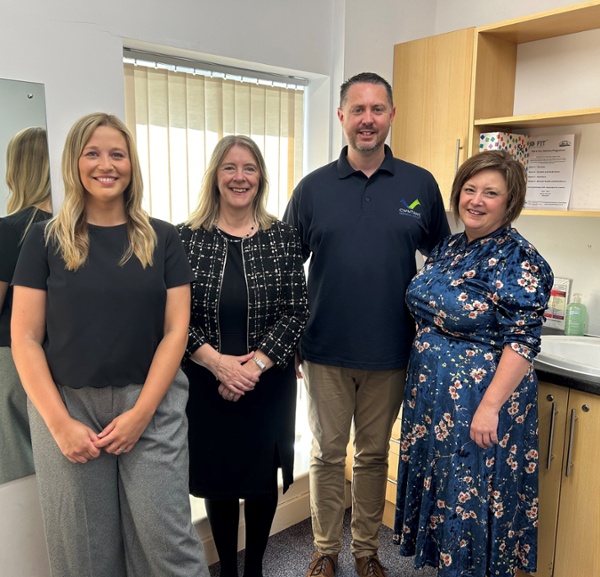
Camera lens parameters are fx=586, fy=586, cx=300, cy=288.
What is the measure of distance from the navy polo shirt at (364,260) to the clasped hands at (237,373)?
0.32 m

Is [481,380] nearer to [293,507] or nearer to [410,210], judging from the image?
[410,210]

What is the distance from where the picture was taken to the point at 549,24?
2170 mm

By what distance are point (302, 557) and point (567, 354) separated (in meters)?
1.28

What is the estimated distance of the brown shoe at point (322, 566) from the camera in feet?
6.88

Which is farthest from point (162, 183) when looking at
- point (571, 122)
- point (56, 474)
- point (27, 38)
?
point (571, 122)

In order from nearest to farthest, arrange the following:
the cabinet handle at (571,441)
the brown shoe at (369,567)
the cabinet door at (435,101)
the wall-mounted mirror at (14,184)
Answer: the wall-mounted mirror at (14,184) → the cabinet handle at (571,441) → the brown shoe at (369,567) → the cabinet door at (435,101)

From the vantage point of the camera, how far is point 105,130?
1.44 meters

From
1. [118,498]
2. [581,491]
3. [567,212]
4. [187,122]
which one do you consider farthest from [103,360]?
[567,212]

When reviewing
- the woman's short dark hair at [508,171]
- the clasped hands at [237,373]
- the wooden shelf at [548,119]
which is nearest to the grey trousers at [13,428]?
the clasped hands at [237,373]

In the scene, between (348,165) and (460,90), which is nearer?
(348,165)

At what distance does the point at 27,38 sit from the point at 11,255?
609 mm

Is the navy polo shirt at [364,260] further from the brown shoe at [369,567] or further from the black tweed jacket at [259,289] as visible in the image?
the brown shoe at [369,567]

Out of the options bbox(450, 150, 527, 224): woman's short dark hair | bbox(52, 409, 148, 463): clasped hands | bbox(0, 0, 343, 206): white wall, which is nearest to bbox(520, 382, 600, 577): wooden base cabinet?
bbox(450, 150, 527, 224): woman's short dark hair

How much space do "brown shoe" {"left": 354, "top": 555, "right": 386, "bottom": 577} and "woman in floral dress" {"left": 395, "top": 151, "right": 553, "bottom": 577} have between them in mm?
341
